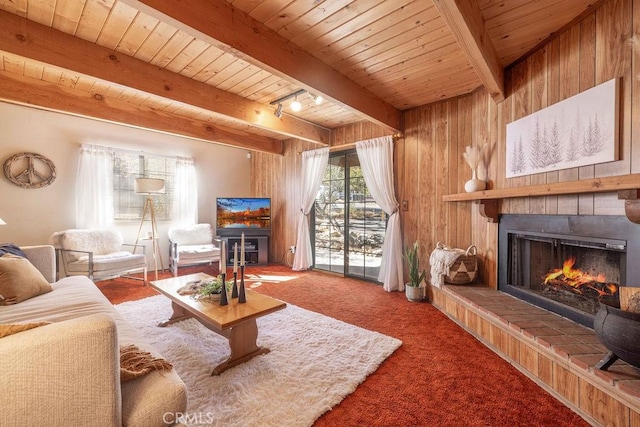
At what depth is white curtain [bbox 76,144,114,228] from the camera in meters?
3.91

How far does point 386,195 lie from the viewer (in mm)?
3727

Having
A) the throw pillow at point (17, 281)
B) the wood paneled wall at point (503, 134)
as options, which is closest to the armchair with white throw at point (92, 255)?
the throw pillow at point (17, 281)

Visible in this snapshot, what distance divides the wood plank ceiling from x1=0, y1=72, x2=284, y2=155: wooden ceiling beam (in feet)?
0.04

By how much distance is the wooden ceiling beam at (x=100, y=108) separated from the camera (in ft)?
9.09

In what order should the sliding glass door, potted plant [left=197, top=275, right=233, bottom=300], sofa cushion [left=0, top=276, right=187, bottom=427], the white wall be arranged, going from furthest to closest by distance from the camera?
the sliding glass door → the white wall → potted plant [left=197, top=275, right=233, bottom=300] → sofa cushion [left=0, top=276, right=187, bottom=427]

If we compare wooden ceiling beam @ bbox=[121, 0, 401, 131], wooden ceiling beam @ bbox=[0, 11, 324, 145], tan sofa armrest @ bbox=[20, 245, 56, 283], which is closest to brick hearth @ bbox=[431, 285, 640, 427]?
wooden ceiling beam @ bbox=[121, 0, 401, 131]

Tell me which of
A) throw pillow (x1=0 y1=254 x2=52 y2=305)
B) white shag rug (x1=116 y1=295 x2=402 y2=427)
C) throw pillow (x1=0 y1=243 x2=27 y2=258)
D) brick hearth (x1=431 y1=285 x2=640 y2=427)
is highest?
throw pillow (x1=0 y1=243 x2=27 y2=258)

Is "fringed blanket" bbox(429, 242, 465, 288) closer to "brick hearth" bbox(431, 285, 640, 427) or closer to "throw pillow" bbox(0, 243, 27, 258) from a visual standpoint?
"brick hearth" bbox(431, 285, 640, 427)

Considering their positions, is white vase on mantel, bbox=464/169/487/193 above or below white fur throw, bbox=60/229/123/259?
above

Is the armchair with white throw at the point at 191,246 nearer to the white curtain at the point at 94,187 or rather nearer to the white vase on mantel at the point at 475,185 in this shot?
the white curtain at the point at 94,187

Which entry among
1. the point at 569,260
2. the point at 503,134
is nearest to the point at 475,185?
the point at 503,134

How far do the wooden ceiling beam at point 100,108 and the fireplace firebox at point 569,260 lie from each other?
4.11 m

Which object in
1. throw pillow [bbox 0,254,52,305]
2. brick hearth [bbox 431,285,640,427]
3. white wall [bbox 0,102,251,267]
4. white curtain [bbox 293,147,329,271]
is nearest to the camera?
brick hearth [bbox 431,285,640,427]

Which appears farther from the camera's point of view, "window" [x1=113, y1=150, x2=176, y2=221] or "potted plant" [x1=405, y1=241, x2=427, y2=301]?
"window" [x1=113, y1=150, x2=176, y2=221]
